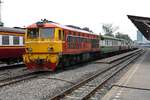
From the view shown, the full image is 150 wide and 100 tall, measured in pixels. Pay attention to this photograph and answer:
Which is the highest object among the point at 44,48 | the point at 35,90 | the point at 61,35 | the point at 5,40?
the point at 61,35

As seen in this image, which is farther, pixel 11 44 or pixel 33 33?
pixel 11 44

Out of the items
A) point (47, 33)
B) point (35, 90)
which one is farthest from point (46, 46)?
point (35, 90)

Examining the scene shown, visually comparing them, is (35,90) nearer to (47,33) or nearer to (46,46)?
(46,46)

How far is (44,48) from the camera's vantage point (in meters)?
20.4

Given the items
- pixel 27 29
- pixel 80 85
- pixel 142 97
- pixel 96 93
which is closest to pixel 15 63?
pixel 27 29

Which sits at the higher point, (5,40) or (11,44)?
(5,40)

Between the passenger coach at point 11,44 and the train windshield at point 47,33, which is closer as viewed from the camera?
the train windshield at point 47,33

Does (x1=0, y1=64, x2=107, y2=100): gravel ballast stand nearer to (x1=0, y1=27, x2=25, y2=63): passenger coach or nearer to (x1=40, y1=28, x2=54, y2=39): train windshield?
(x1=40, y1=28, x2=54, y2=39): train windshield

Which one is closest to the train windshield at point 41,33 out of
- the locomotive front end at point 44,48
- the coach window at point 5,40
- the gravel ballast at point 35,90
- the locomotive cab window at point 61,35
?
the locomotive front end at point 44,48

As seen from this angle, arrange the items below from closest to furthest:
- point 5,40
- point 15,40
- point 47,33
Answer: point 47,33, point 5,40, point 15,40

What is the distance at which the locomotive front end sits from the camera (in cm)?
2023

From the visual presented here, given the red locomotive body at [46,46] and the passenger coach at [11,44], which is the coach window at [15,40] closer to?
the passenger coach at [11,44]

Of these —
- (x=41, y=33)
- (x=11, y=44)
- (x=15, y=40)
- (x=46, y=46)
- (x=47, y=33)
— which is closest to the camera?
(x=46, y=46)

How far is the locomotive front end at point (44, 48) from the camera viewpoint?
2023 centimetres
